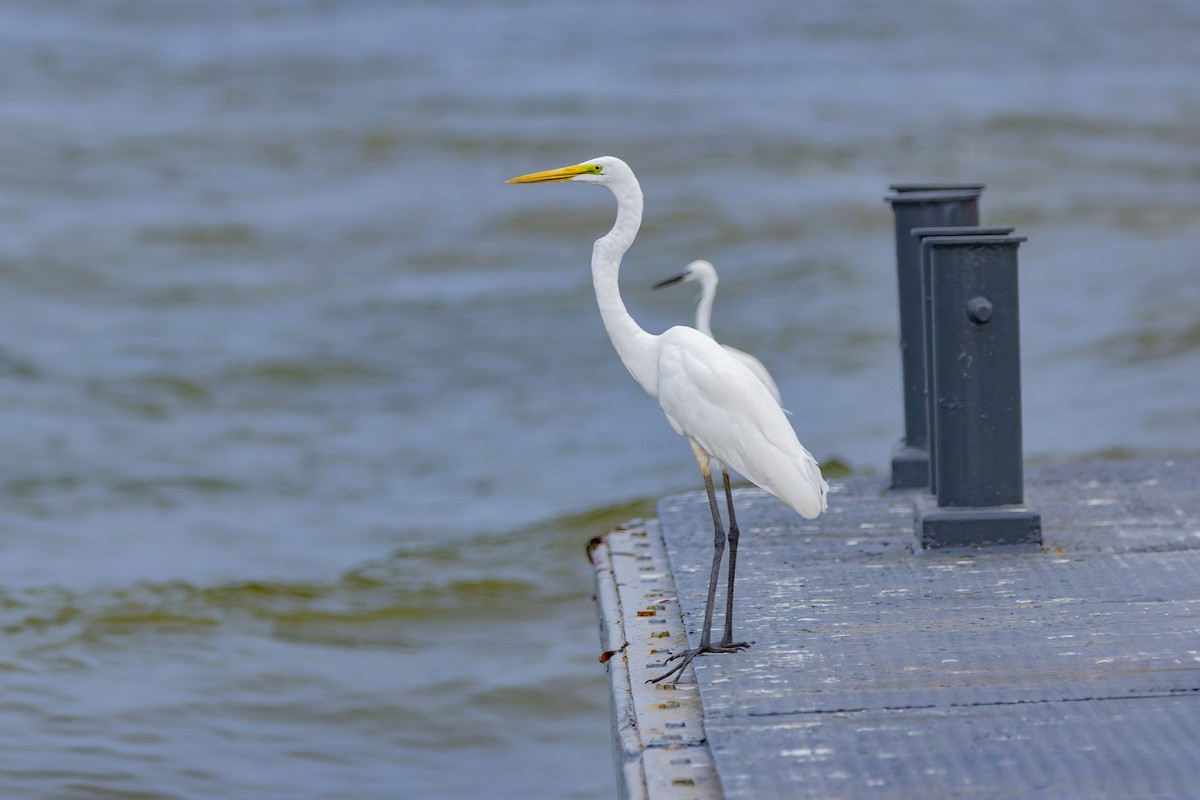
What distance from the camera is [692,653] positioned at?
11.5ft

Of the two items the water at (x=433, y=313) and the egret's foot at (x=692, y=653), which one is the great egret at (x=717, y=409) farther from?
the water at (x=433, y=313)

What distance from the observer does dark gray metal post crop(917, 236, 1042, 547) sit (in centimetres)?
434

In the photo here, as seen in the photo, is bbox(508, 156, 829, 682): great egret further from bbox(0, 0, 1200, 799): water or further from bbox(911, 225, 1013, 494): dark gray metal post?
bbox(0, 0, 1200, 799): water

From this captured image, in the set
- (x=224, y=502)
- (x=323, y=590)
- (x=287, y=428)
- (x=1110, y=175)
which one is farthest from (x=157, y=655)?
(x=1110, y=175)

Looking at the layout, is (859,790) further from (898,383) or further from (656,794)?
(898,383)

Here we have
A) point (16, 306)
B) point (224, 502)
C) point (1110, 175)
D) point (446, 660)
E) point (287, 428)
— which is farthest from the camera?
point (1110, 175)

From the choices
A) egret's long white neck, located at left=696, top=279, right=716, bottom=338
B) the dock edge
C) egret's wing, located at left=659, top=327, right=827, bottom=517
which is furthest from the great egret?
egret's long white neck, located at left=696, top=279, right=716, bottom=338

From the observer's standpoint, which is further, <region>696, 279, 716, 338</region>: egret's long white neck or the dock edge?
<region>696, 279, 716, 338</region>: egret's long white neck

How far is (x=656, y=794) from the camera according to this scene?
9.44ft

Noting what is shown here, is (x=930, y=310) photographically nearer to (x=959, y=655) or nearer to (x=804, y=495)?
(x=804, y=495)

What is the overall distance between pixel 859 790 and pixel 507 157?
1630 centimetres

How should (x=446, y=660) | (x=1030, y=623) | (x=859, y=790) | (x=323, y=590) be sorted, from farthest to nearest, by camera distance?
Answer: (x=323, y=590) → (x=446, y=660) → (x=1030, y=623) → (x=859, y=790)

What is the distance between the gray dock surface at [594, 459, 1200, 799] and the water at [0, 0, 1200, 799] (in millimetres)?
1644

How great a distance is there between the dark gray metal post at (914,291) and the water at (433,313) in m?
1.66
